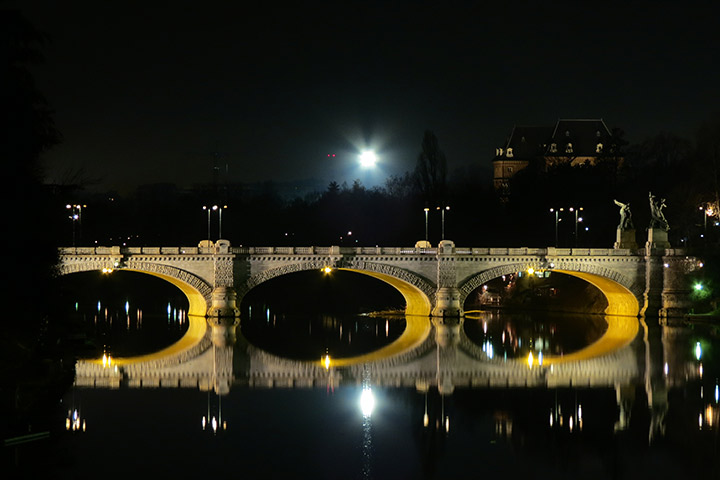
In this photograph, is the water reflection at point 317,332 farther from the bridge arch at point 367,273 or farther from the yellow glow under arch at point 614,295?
the yellow glow under arch at point 614,295

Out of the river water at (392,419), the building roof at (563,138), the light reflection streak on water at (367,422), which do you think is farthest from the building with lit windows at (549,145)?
the light reflection streak on water at (367,422)

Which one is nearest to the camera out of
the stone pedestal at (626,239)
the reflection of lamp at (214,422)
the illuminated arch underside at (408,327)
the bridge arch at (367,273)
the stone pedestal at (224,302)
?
the reflection of lamp at (214,422)

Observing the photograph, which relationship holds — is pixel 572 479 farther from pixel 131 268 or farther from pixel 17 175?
pixel 131 268

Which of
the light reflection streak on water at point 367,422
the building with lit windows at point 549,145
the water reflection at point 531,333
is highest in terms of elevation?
the building with lit windows at point 549,145

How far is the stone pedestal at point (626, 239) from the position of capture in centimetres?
7631

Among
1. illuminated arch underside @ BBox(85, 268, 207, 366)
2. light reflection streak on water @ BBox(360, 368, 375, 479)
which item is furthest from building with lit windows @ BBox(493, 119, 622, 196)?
light reflection streak on water @ BBox(360, 368, 375, 479)

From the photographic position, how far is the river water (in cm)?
2930

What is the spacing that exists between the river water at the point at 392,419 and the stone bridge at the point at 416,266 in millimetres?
7924

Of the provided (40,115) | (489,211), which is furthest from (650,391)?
(489,211)

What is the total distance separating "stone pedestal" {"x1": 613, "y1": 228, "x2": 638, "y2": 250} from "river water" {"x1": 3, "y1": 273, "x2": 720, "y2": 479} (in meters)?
15.9

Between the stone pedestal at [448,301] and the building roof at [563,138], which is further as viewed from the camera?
the building roof at [563,138]

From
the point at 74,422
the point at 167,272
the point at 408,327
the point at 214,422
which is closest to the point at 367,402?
the point at 214,422

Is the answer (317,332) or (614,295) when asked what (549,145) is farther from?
(317,332)

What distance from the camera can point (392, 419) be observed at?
3591 cm
